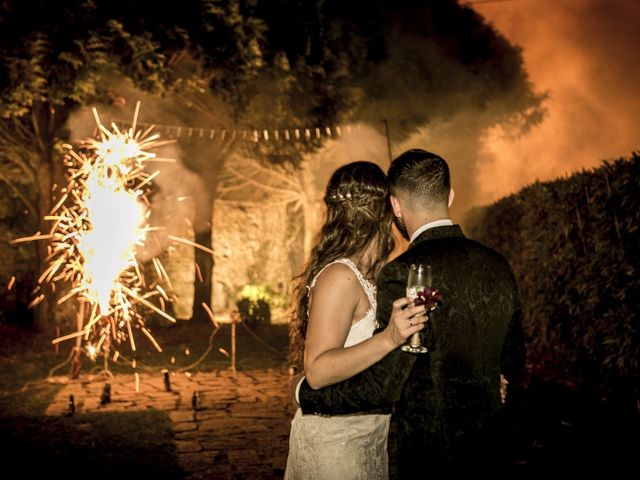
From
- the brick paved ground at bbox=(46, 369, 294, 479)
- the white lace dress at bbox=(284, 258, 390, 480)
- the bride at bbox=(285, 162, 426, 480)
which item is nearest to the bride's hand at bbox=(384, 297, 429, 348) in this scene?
the bride at bbox=(285, 162, 426, 480)

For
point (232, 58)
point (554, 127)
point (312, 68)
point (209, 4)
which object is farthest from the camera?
point (554, 127)

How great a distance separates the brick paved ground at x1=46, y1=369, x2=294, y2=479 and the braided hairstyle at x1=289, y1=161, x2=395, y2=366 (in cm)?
306

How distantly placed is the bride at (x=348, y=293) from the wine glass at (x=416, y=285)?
30cm

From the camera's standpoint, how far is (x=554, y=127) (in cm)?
1780

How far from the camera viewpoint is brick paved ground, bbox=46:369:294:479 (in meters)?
5.38

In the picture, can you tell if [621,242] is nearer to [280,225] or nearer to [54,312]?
[54,312]

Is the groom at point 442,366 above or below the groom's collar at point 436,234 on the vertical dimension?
below

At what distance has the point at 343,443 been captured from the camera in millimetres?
2686

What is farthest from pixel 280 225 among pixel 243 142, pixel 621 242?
pixel 621 242

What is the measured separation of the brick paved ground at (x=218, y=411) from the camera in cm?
538

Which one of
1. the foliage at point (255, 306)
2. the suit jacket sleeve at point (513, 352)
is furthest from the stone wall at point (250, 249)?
the suit jacket sleeve at point (513, 352)

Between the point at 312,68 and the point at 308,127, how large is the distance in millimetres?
2260

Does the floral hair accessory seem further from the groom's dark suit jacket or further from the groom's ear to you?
the groom's ear

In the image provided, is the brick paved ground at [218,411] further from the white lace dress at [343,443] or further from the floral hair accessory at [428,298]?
the floral hair accessory at [428,298]
